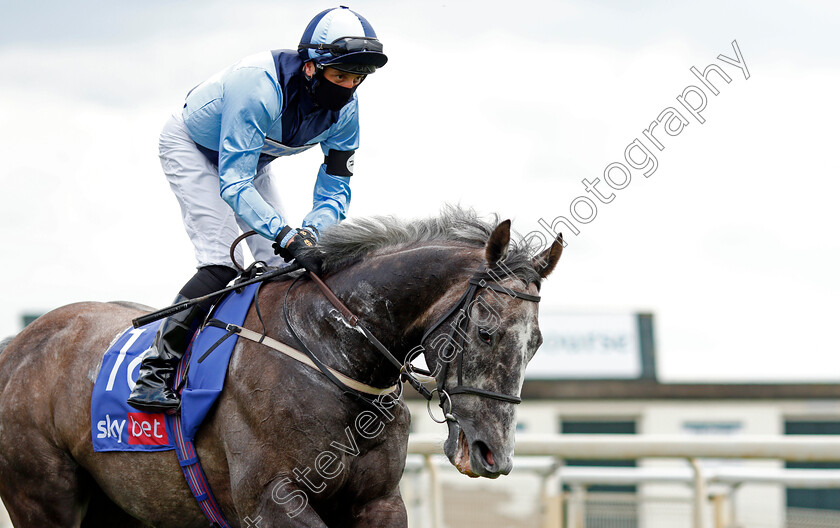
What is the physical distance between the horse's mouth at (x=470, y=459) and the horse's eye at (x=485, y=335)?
0.29 m

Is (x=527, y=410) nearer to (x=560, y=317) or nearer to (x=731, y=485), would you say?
(x=560, y=317)

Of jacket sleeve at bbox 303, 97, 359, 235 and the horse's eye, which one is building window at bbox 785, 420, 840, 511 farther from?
the horse's eye

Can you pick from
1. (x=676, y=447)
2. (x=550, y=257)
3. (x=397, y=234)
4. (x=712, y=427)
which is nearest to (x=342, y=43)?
(x=397, y=234)

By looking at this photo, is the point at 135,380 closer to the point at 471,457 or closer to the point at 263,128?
the point at 263,128

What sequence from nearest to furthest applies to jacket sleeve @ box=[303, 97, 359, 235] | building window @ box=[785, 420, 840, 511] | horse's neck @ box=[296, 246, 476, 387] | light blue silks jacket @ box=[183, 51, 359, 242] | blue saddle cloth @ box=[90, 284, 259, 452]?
horse's neck @ box=[296, 246, 476, 387] → blue saddle cloth @ box=[90, 284, 259, 452] → light blue silks jacket @ box=[183, 51, 359, 242] → jacket sleeve @ box=[303, 97, 359, 235] → building window @ box=[785, 420, 840, 511]

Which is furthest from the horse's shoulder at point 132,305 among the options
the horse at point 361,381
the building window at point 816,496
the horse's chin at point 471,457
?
the building window at point 816,496

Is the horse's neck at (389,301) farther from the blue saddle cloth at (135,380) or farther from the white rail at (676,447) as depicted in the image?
the white rail at (676,447)

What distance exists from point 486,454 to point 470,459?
52 mm

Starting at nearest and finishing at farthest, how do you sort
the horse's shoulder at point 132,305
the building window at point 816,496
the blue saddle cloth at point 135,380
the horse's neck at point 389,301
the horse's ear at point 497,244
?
the horse's ear at point 497,244
the horse's neck at point 389,301
the blue saddle cloth at point 135,380
the horse's shoulder at point 132,305
the building window at point 816,496

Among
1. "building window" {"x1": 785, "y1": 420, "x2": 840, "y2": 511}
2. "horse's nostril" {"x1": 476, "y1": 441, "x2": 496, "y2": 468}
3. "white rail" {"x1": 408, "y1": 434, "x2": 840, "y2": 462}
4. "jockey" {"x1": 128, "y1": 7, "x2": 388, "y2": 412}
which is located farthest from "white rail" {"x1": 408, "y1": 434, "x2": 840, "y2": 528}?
"building window" {"x1": 785, "y1": 420, "x2": 840, "y2": 511}

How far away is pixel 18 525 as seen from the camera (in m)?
4.16

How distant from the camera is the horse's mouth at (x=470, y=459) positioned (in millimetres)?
3021

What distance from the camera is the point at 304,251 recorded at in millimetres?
3520

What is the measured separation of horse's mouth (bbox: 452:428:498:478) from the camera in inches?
119
